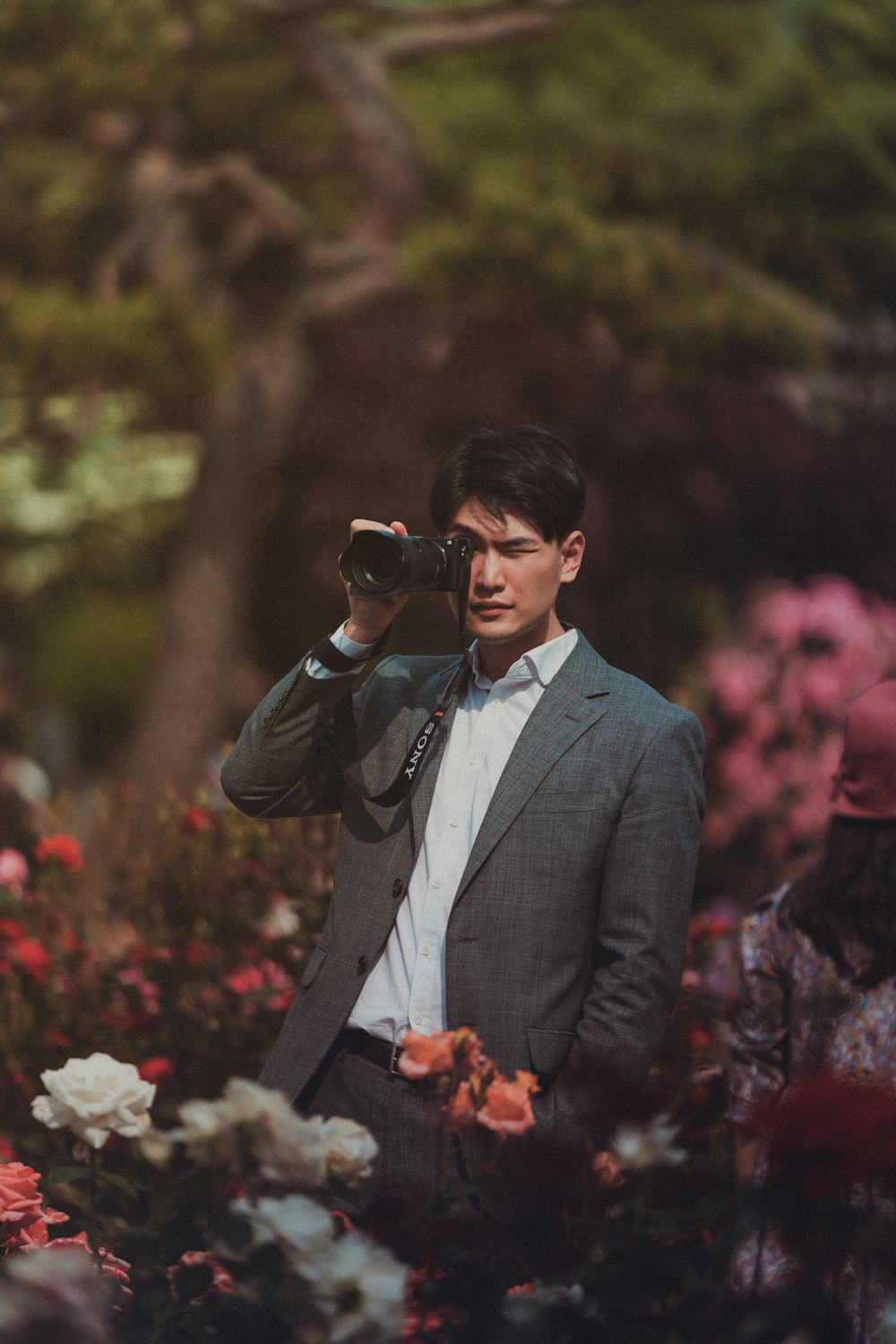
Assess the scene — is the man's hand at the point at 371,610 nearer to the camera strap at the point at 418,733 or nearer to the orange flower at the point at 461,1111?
the camera strap at the point at 418,733

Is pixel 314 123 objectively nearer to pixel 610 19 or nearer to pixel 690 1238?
pixel 610 19

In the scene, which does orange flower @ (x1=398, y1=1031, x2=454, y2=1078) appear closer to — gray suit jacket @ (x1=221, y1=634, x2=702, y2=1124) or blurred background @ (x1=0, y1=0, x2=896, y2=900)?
gray suit jacket @ (x1=221, y1=634, x2=702, y2=1124)

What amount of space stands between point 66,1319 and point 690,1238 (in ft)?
2.30

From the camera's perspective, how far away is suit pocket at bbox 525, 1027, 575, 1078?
1.72 metres

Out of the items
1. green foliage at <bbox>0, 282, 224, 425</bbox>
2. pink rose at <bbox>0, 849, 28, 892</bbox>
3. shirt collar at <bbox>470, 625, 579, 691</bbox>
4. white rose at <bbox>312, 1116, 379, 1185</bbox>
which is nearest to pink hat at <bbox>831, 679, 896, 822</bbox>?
shirt collar at <bbox>470, 625, 579, 691</bbox>

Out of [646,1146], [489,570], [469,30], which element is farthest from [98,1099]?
[469,30]

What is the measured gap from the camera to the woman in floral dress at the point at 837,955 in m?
1.88

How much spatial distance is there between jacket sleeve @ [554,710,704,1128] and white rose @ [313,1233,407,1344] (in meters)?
0.58

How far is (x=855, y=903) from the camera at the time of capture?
1906 mm

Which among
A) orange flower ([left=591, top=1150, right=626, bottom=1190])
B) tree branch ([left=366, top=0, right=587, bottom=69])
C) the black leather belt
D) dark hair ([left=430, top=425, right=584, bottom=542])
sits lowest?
tree branch ([left=366, top=0, right=587, bottom=69])

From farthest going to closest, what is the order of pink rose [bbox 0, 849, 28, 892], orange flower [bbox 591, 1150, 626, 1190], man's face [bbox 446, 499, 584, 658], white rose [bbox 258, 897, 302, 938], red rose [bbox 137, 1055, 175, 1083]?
pink rose [bbox 0, 849, 28, 892]
white rose [bbox 258, 897, 302, 938]
red rose [bbox 137, 1055, 175, 1083]
man's face [bbox 446, 499, 584, 658]
orange flower [bbox 591, 1150, 626, 1190]

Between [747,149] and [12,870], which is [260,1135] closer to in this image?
[12,870]

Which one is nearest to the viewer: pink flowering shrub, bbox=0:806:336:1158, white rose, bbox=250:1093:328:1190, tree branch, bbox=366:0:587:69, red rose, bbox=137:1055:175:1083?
white rose, bbox=250:1093:328:1190

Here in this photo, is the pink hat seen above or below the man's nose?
below
